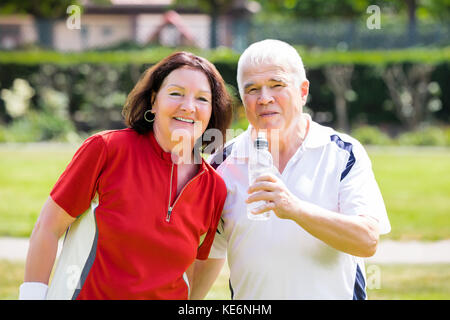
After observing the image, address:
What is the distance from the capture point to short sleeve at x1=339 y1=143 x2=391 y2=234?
299 centimetres

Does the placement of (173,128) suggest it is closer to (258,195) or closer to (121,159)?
(121,159)

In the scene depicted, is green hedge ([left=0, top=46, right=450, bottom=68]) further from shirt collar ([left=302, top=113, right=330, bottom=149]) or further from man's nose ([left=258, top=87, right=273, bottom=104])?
man's nose ([left=258, top=87, right=273, bottom=104])

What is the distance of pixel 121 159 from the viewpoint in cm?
283

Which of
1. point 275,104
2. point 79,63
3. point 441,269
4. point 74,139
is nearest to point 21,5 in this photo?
point 79,63

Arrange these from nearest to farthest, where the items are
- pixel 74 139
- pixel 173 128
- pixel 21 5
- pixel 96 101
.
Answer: pixel 173 128, pixel 74 139, pixel 96 101, pixel 21 5

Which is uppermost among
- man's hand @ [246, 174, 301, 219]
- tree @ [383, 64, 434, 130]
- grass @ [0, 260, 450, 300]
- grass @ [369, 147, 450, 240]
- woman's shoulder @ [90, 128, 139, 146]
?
woman's shoulder @ [90, 128, 139, 146]

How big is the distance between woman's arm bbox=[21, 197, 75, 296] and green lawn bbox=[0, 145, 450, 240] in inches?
205

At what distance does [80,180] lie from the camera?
275 cm

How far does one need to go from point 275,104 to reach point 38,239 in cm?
134

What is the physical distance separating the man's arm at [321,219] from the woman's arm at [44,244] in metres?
0.88

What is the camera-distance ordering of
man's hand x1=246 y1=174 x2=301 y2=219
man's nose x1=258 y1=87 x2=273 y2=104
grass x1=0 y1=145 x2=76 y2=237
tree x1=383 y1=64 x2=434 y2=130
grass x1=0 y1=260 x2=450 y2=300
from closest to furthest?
man's hand x1=246 y1=174 x2=301 y2=219
man's nose x1=258 y1=87 x2=273 y2=104
grass x1=0 y1=260 x2=450 y2=300
grass x1=0 y1=145 x2=76 y2=237
tree x1=383 y1=64 x2=434 y2=130

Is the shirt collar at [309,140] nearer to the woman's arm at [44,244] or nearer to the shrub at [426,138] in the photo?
the woman's arm at [44,244]

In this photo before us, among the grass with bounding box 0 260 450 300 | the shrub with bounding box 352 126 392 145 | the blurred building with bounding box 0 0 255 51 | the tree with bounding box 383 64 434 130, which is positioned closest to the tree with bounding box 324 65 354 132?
the tree with bounding box 383 64 434 130

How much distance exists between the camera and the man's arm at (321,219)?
2.73 metres
